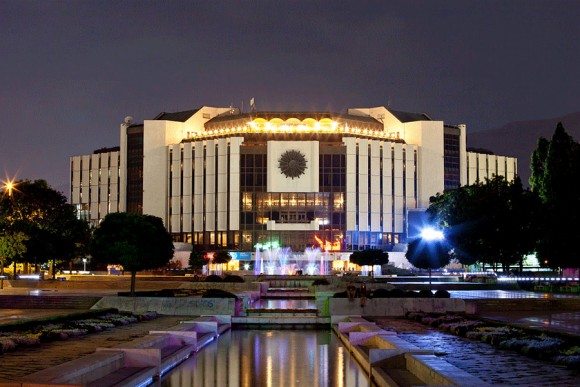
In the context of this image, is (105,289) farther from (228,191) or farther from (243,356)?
(228,191)

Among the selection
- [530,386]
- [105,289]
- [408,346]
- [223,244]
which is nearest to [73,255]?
[105,289]

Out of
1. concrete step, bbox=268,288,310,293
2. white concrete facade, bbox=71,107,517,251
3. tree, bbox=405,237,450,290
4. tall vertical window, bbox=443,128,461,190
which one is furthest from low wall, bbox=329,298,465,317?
tall vertical window, bbox=443,128,461,190

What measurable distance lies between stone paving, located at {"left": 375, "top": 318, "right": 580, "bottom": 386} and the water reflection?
2.54m

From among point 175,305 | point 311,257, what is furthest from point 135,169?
point 175,305

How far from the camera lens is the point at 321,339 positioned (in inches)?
1358

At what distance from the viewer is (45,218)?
84.8 meters

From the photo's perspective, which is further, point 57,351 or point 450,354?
point 57,351

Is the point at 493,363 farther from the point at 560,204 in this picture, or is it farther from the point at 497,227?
the point at 497,227

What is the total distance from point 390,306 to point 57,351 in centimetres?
2102

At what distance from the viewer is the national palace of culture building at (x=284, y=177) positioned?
13250 centimetres

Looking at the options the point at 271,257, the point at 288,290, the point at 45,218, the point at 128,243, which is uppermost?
the point at 45,218

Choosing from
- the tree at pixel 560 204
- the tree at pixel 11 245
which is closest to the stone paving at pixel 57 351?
the tree at pixel 11 245

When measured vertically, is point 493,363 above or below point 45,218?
below

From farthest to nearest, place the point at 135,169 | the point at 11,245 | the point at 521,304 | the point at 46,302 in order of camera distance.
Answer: the point at 135,169 < the point at 11,245 < the point at 46,302 < the point at 521,304
